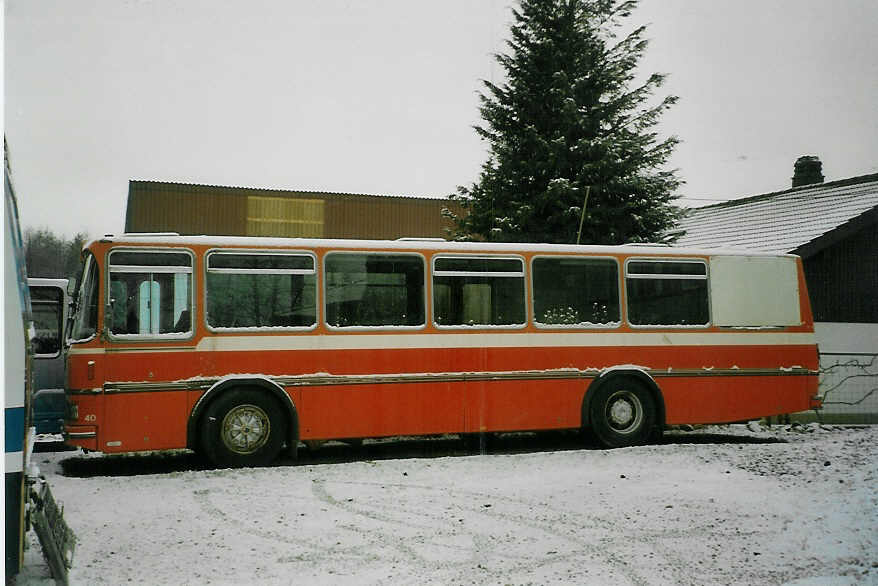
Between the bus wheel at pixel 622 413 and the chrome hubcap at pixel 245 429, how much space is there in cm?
341

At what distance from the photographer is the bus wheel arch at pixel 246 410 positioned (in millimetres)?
7082

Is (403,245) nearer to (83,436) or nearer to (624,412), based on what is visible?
(624,412)

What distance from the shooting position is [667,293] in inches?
348

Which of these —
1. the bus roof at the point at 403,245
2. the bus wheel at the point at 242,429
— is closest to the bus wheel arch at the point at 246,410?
the bus wheel at the point at 242,429

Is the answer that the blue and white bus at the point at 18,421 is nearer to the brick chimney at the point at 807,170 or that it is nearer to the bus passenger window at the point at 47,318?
the bus passenger window at the point at 47,318

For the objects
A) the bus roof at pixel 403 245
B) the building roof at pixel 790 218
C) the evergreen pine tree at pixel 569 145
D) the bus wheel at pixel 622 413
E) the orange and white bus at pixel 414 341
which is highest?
the evergreen pine tree at pixel 569 145

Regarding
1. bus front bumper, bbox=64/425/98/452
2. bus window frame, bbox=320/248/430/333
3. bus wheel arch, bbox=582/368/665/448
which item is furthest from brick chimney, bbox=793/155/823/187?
bus front bumper, bbox=64/425/98/452

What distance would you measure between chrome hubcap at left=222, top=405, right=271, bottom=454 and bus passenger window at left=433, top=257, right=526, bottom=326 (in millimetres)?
1910

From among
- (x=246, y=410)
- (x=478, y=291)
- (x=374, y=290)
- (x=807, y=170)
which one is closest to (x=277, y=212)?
(x=374, y=290)

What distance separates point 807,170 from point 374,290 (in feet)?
13.2

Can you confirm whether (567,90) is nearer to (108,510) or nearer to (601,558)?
(601,558)

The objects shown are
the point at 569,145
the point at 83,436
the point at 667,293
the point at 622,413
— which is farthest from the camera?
the point at 569,145

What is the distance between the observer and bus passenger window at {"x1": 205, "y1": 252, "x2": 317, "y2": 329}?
7.26 metres

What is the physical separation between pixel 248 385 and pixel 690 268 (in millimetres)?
4917
